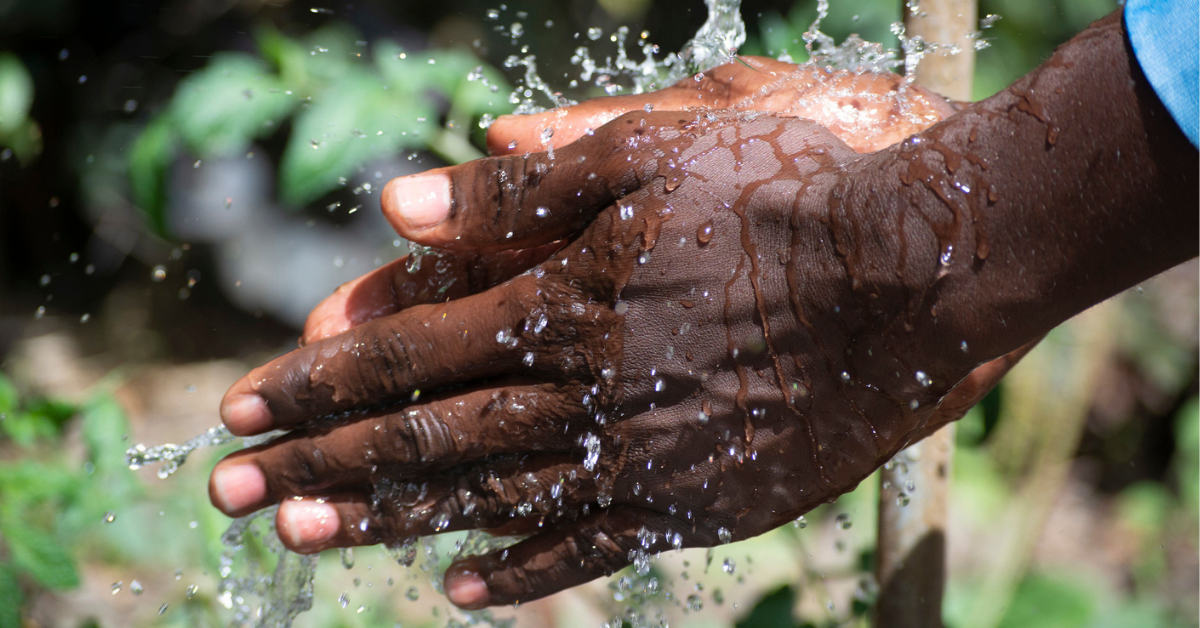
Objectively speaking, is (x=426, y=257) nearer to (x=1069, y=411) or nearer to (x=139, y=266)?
(x=1069, y=411)

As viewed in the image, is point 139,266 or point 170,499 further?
point 139,266

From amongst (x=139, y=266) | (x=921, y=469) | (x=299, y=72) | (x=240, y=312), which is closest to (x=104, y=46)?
(x=139, y=266)

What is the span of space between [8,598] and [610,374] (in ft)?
4.33

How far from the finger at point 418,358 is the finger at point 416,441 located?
39mm

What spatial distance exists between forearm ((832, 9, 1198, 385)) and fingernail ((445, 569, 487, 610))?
2.78ft

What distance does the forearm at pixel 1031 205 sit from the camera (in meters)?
1.01

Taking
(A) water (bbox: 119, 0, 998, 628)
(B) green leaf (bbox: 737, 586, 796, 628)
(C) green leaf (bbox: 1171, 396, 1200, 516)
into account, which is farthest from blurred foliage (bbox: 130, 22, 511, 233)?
(C) green leaf (bbox: 1171, 396, 1200, 516)

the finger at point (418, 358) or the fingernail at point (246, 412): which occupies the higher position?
the finger at point (418, 358)

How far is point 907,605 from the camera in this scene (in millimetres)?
1773

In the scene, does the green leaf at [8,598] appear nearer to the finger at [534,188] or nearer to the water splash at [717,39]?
the finger at [534,188]

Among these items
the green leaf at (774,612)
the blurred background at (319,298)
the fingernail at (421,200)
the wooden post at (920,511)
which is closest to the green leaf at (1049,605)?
the blurred background at (319,298)

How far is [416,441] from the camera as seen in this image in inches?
55.5

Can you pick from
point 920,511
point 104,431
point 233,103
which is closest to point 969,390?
point 920,511

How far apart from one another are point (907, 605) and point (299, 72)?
188cm
